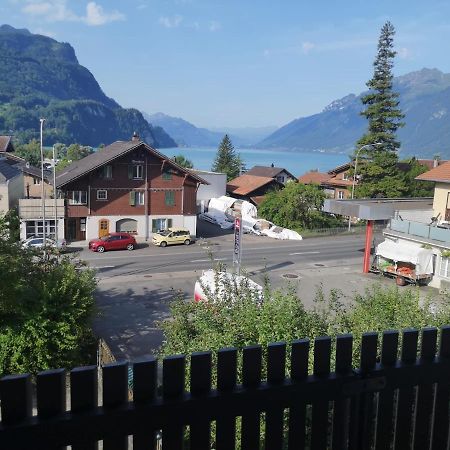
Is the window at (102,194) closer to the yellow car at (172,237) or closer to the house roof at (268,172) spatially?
the yellow car at (172,237)

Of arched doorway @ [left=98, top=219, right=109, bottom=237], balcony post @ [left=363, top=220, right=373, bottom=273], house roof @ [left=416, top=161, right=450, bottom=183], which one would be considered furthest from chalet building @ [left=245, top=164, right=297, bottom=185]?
balcony post @ [left=363, top=220, right=373, bottom=273]

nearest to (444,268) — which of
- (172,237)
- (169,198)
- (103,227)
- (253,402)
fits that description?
(172,237)

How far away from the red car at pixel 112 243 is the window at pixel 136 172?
619 cm

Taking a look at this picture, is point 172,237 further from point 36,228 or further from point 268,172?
point 268,172

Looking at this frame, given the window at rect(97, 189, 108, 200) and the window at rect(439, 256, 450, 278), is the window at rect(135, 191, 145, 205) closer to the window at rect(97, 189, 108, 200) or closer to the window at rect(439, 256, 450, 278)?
the window at rect(97, 189, 108, 200)

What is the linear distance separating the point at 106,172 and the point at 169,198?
558 cm

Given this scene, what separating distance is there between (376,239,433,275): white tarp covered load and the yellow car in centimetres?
1619

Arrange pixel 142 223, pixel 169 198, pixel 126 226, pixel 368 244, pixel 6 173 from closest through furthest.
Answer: pixel 368 244
pixel 126 226
pixel 142 223
pixel 169 198
pixel 6 173

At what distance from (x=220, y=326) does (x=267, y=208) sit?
40.9 metres

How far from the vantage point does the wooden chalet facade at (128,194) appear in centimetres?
3928

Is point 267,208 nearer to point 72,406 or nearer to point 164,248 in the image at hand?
point 164,248

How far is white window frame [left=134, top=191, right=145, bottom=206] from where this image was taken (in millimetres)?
41031

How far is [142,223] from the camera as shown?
4153 centimetres

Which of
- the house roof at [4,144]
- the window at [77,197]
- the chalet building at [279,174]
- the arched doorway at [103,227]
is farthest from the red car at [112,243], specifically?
the house roof at [4,144]
